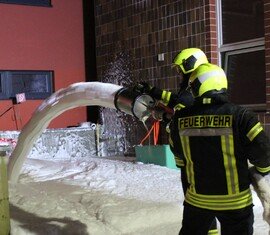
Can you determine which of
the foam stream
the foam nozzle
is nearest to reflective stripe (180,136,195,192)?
the foam nozzle

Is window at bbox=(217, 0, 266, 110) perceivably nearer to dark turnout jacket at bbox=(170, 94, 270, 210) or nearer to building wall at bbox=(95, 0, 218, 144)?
building wall at bbox=(95, 0, 218, 144)

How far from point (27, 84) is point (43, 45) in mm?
915

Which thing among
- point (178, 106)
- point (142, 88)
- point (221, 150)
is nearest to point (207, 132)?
point (221, 150)

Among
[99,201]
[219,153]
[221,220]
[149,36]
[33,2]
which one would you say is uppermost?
[33,2]

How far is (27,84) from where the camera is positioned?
1025 cm

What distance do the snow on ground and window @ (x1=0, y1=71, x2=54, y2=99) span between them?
272cm

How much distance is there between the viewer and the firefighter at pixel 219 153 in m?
3.11

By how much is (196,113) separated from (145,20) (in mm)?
6397

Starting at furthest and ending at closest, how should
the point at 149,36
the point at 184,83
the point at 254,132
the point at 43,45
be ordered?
the point at 43,45
the point at 149,36
the point at 184,83
the point at 254,132

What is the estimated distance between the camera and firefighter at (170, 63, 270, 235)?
311 centimetres

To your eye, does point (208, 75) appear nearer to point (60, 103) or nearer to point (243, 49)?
point (60, 103)

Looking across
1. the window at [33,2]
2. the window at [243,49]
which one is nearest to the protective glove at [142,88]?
the window at [243,49]

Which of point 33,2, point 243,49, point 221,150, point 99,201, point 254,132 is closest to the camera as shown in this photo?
point 254,132

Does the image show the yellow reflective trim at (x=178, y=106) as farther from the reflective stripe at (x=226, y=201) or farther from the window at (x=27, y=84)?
the window at (x=27, y=84)
